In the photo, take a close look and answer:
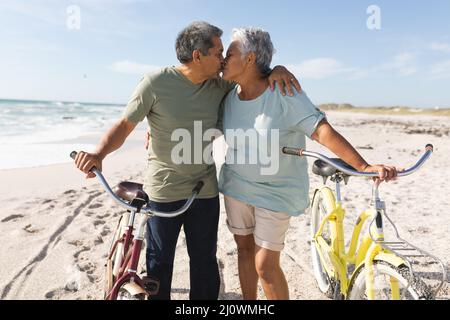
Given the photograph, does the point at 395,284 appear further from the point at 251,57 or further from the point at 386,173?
the point at 251,57

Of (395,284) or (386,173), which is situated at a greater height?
(386,173)

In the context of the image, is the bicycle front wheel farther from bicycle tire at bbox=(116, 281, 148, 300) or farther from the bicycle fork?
bicycle tire at bbox=(116, 281, 148, 300)

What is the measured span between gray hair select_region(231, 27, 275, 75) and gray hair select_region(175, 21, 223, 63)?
5.6 inches

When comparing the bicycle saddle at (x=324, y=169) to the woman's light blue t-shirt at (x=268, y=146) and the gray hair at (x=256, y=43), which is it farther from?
the gray hair at (x=256, y=43)

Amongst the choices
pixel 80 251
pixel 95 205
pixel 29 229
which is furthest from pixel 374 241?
pixel 95 205

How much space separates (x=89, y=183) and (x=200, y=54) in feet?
17.9

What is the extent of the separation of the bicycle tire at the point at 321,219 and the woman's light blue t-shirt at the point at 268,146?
69 centimetres

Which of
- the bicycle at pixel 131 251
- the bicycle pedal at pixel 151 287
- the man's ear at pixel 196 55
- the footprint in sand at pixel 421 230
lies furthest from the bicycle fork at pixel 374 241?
the footprint in sand at pixel 421 230

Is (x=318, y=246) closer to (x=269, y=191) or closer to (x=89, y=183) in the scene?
(x=269, y=191)

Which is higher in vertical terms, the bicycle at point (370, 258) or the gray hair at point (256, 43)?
the gray hair at point (256, 43)

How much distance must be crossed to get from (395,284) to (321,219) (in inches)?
66.2

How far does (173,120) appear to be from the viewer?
259cm

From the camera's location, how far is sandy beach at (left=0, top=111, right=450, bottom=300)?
3703mm

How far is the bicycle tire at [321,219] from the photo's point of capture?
11.0 feet
